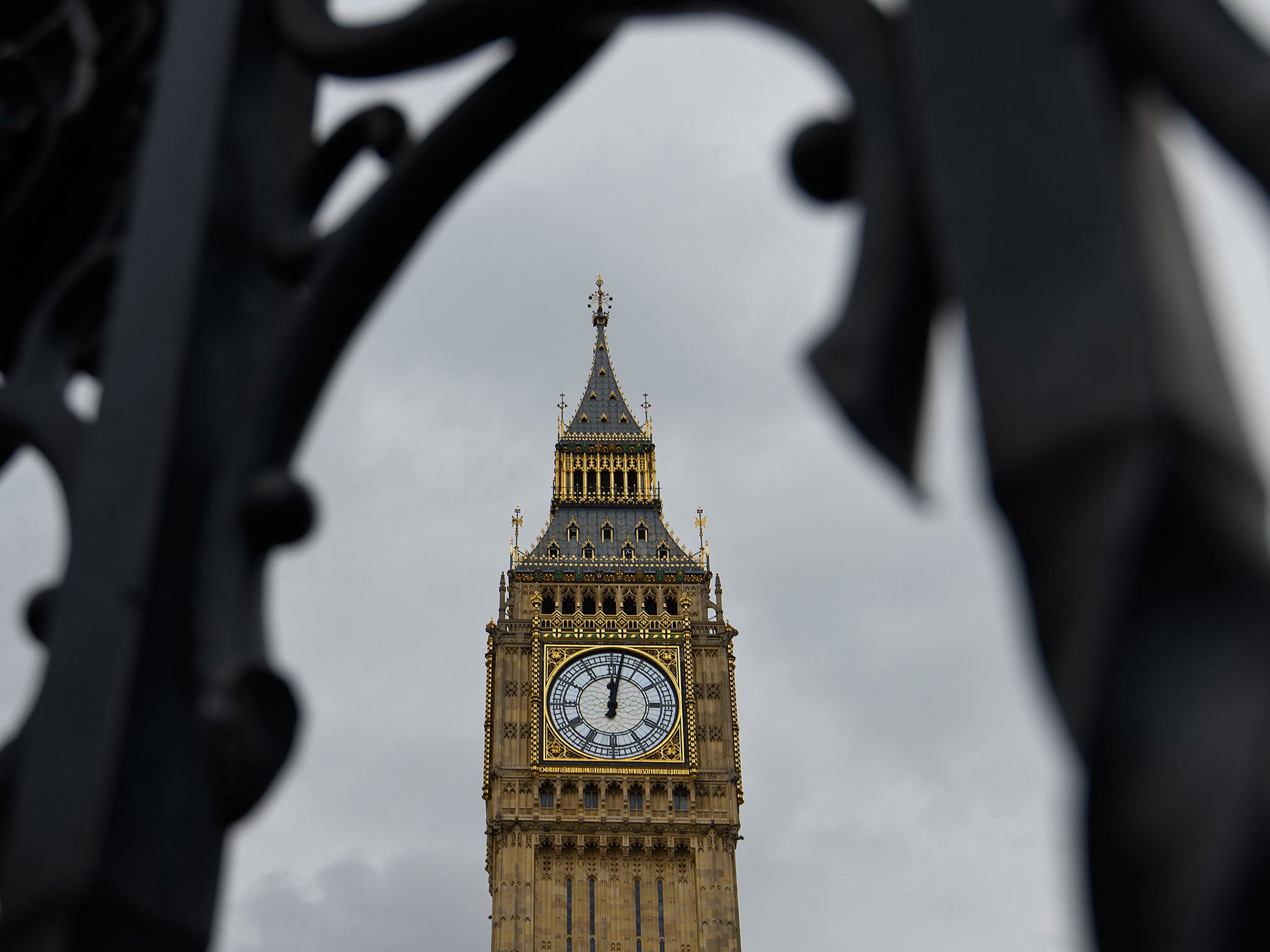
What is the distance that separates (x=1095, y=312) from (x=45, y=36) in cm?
174

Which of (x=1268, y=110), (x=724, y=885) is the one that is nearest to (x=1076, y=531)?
(x=1268, y=110)

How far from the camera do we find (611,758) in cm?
3678

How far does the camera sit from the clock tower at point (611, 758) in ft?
117

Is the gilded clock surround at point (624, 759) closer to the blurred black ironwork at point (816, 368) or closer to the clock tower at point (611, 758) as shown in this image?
the clock tower at point (611, 758)

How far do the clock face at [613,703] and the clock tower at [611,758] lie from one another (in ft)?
0.13

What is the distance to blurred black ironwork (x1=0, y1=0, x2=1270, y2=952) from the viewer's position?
830 mm

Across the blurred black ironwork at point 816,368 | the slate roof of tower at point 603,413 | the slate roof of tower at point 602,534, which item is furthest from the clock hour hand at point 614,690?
the blurred black ironwork at point 816,368

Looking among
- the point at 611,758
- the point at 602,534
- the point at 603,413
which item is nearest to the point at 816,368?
the point at 611,758

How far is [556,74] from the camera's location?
1.46 m

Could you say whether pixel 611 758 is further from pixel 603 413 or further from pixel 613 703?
pixel 603 413

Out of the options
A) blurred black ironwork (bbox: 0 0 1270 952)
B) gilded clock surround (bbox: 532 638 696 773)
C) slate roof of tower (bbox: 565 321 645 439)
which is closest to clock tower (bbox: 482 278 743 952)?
gilded clock surround (bbox: 532 638 696 773)

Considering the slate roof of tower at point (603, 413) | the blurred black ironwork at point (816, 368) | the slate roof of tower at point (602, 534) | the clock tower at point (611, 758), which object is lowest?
the blurred black ironwork at point (816, 368)

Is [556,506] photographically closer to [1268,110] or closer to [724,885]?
[724,885]

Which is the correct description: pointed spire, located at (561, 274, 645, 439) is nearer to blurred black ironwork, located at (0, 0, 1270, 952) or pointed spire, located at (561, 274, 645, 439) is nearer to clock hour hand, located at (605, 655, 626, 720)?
clock hour hand, located at (605, 655, 626, 720)
